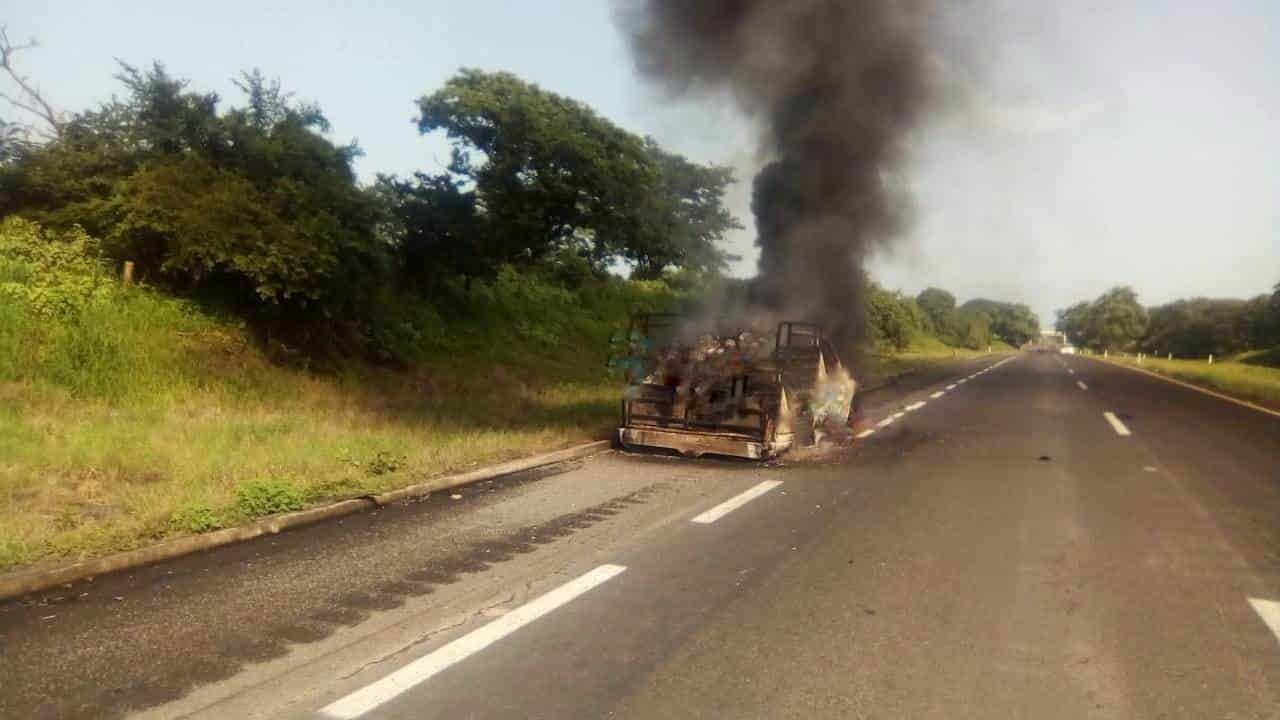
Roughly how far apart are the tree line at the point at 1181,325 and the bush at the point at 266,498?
66.1m

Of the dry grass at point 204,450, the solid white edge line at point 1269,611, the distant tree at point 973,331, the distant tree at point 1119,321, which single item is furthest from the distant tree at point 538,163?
the distant tree at point 1119,321

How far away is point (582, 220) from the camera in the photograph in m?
17.7

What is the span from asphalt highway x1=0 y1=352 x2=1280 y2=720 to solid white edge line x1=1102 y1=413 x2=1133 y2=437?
4.68 meters

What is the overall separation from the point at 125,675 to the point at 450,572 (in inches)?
72.3

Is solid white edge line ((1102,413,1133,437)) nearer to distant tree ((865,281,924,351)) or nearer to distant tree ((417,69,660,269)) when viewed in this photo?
distant tree ((417,69,660,269))

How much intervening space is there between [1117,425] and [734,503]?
9188 millimetres

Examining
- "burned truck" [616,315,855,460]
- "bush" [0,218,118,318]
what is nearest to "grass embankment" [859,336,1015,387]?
"burned truck" [616,315,855,460]

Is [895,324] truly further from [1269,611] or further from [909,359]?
[1269,611]

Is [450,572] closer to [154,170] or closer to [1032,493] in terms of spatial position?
[1032,493]

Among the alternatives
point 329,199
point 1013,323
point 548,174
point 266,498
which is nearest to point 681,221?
point 548,174

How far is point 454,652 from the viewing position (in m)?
3.88

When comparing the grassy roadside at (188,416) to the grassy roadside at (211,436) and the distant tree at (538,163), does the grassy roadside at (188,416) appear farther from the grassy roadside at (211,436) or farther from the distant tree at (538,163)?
the distant tree at (538,163)

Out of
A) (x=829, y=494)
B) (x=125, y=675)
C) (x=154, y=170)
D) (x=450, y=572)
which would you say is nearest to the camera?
(x=125, y=675)

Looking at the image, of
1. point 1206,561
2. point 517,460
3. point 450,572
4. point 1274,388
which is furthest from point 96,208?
point 1274,388
